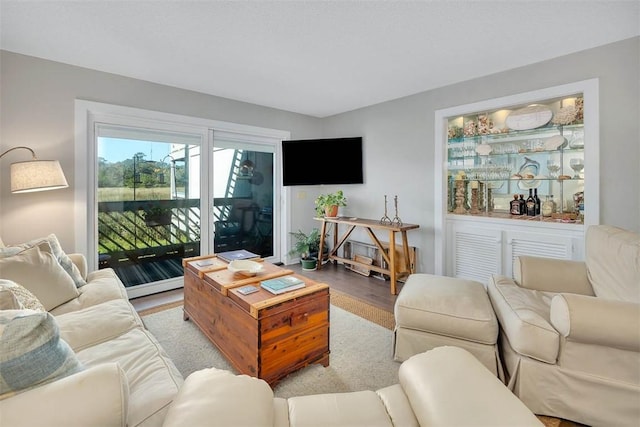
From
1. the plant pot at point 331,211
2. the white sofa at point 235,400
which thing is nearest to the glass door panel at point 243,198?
the plant pot at point 331,211

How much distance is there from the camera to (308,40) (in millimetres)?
2230

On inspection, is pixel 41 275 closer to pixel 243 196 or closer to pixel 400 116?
pixel 243 196

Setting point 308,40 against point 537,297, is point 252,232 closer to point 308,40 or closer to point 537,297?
point 308,40

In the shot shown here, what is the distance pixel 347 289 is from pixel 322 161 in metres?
1.81

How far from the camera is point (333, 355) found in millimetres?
2062

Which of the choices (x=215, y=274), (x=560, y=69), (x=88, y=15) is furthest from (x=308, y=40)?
(x=560, y=69)

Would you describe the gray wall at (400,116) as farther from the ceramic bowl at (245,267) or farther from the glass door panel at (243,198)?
the ceramic bowl at (245,267)

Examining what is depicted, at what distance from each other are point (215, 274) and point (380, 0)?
2.13m

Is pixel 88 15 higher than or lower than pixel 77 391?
higher

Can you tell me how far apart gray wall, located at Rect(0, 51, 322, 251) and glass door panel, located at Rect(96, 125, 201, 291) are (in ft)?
0.91

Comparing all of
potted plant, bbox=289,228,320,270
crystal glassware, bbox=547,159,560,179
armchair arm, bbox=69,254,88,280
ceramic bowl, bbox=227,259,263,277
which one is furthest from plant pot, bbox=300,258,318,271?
crystal glassware, bbox=547,159,560,179

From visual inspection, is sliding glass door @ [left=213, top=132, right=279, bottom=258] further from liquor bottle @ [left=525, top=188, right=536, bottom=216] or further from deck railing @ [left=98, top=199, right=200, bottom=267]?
liquor bottle @ [left=525, top=188, right=536, bottom=216]

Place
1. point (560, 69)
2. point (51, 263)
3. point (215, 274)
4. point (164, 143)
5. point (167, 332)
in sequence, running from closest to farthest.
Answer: point (51, 263) → point (215, 274) → point (167, 332) → point (560, 69) → point (164, 143)

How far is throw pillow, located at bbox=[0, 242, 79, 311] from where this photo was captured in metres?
1.63
